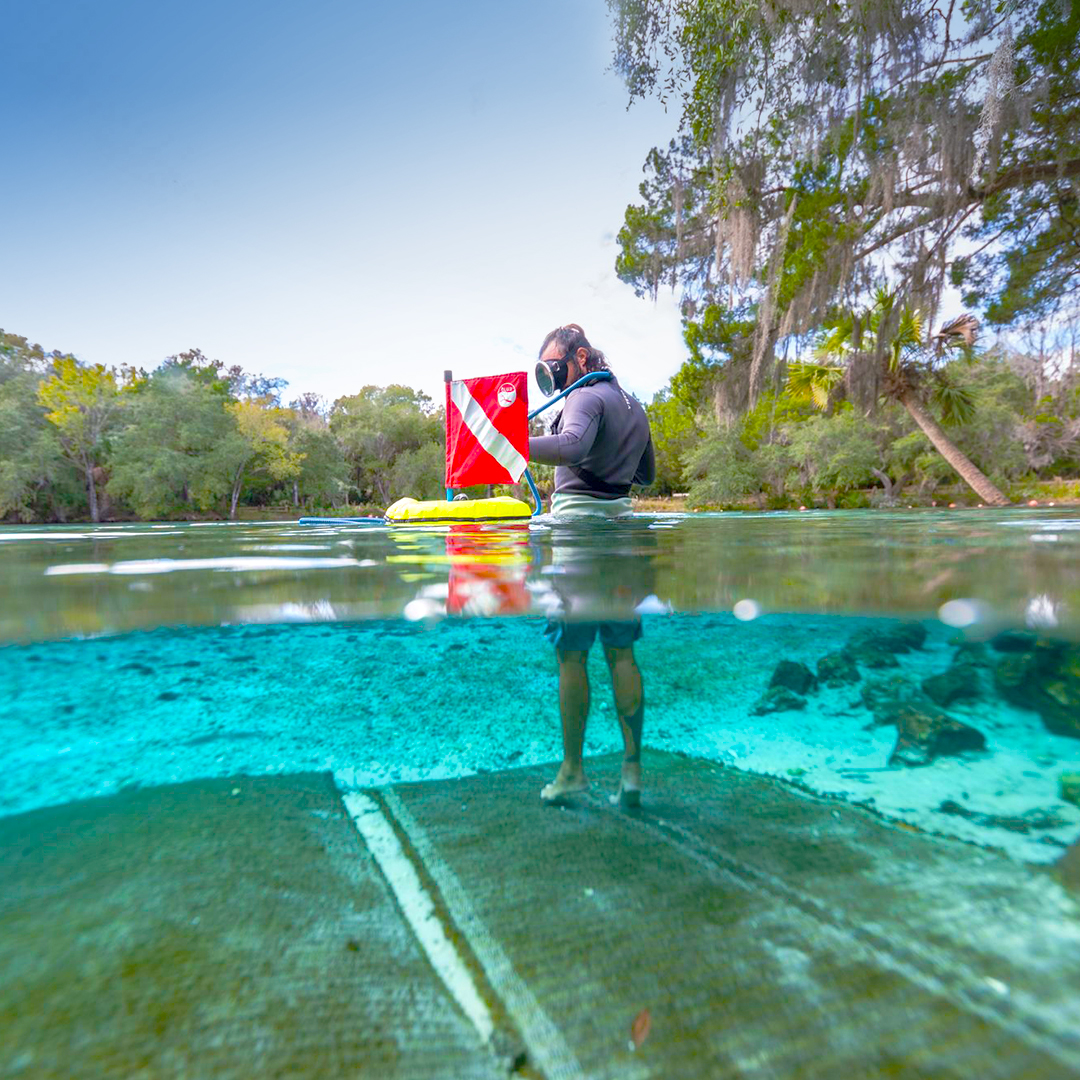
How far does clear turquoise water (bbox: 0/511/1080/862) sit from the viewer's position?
120 inches

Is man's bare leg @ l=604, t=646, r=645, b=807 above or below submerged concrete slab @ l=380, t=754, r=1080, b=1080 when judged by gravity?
Answer: above

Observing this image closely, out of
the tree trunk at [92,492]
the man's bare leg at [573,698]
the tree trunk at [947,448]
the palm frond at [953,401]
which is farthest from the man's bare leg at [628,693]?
the tree trunk at [92,492]

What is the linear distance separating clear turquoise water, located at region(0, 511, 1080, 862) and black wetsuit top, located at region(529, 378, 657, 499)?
524 millimetres

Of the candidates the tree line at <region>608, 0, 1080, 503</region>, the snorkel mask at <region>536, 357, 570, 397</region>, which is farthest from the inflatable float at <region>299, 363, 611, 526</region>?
the tree line at <region>608, 0, 1080, 503</region>

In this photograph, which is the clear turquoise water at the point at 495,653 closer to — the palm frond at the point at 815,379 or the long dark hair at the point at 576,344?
the long dark hair at the point at 576,344

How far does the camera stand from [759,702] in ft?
22.7

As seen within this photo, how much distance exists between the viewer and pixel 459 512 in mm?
9617

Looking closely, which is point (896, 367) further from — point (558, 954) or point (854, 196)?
point (558, 954)

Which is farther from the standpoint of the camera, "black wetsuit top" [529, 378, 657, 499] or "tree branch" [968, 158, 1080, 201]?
"tree branch" [968, 158, 1080, 201]

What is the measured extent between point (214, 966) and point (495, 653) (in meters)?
4.76

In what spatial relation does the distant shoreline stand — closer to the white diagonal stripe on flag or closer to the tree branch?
the tree branch

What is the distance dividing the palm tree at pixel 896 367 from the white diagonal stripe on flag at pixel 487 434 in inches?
322

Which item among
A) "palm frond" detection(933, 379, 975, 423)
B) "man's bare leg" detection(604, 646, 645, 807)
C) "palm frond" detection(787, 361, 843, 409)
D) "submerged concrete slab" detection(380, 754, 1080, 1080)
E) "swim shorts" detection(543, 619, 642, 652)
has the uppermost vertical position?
"palm frond" detection(787, 361, 843, 409)

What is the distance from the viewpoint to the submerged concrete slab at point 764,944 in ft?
→ 4.52
